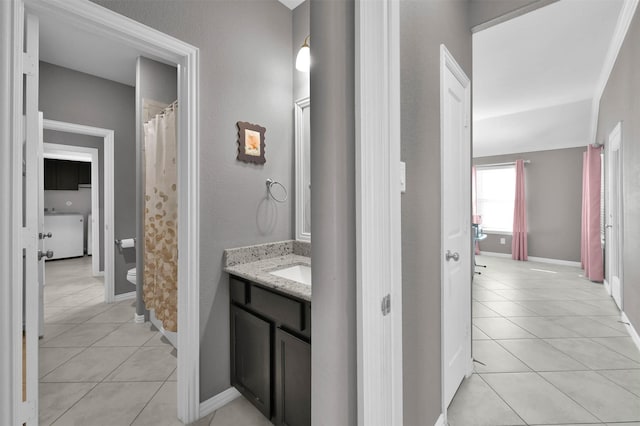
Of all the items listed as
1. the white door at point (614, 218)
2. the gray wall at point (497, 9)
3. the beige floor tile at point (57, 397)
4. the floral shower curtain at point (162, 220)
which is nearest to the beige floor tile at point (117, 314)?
the floral shower curtain at point (162, 220)

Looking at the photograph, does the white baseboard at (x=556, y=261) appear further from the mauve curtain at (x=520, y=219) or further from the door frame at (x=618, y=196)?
the door frame at (x=618, y=196)

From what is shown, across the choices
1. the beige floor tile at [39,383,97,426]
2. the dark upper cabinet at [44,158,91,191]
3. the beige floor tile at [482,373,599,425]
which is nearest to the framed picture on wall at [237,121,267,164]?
the beige floor tile at [39,383,97,426]

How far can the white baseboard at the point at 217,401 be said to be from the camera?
5.41 feet

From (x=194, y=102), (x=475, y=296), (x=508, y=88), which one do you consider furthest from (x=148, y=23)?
(x=508, y=88)

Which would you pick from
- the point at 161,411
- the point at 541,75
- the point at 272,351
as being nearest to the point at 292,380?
the point at 272,351

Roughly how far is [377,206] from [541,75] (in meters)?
4.59

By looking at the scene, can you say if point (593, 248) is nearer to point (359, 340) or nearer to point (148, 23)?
point (359, 340)

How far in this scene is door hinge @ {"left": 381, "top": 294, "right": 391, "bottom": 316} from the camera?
842mm

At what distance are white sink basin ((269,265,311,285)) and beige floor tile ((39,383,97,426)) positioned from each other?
155cm

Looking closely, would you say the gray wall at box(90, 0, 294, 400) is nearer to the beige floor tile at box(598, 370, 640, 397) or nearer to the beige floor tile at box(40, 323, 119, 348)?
the beige floor tile at box(40, 323, 119, 348)

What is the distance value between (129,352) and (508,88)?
230 inches

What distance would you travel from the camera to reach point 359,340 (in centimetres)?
79

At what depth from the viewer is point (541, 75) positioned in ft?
12.5

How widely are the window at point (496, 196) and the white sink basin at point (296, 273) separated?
624 centimetres
